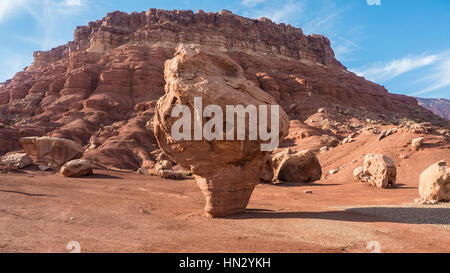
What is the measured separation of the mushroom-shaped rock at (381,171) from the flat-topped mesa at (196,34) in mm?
61682

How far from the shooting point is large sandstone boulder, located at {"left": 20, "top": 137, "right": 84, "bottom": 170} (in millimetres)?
18953

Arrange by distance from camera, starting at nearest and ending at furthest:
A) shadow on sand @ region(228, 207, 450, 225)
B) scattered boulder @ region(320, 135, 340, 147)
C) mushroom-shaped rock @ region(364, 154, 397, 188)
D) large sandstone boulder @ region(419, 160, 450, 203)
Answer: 1. shadow on sand @ region(228, 207, 450, 225)
2. large sandstone boulder @ region(419, 160, 450, 203)
3. mushroom-shaped rock @ region(364, 154, 397, 188)
4. scattered boulder @ region(320, 135, 340, 147)

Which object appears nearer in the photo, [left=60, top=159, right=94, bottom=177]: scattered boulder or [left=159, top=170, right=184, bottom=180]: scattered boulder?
[left=60, top=159, right=94, bottom=177]: scattered boulder

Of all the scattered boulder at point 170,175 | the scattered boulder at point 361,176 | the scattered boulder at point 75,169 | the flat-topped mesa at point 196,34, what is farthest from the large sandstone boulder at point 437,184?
the flat-topped mesa at point 196,34

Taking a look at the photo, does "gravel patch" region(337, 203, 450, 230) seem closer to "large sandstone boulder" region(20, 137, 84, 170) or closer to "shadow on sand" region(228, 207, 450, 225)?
"shadow on sand" region(228, 207, 450, 225)

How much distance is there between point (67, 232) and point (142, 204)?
3564 mm

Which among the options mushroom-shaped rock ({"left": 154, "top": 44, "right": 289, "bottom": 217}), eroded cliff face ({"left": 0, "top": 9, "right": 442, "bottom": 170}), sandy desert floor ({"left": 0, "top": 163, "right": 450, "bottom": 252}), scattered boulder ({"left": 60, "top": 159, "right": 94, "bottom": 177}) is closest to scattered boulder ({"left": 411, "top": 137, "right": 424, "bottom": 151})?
sandy desert floor ({"left": 0, "top": 163, "right": 450, "bottom": 252})

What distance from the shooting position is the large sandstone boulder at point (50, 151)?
18953 millimetres

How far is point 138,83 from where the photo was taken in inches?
2018

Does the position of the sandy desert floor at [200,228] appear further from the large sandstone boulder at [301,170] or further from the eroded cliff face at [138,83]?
the eroded cliff face at [138,83]

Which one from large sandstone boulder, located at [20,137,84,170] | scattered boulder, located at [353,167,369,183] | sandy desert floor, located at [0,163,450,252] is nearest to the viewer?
sandy desert floor, located at [0,163,450,252]

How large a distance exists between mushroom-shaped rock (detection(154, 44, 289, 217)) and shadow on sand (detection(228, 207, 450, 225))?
817mm

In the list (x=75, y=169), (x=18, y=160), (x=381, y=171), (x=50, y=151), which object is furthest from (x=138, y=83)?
(x=381, y=171)

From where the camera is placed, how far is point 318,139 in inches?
1172
